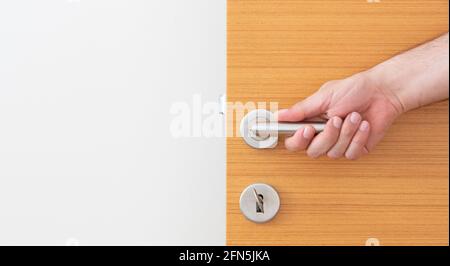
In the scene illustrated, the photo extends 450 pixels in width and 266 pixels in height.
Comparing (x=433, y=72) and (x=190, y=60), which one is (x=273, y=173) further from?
(x=190, y=60)

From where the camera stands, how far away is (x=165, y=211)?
0.87 metres

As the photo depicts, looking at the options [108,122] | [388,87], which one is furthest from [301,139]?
[108,122]

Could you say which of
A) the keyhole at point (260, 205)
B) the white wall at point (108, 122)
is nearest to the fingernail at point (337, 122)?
the keyhole at point (260, 205)

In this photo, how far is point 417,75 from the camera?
1.85 ft

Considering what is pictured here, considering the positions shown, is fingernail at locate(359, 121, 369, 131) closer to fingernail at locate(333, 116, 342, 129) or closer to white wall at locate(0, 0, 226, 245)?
fingernail at locate(333, 116, 342, 129)

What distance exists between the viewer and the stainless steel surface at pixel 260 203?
0.57 metres

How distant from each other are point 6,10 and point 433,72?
25.5 inches

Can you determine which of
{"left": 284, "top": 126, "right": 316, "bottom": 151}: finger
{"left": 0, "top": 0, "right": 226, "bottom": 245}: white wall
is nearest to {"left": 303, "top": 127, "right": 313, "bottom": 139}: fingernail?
{"left": 284, "top": 126, "right": 316, "bottom": 151}: finger

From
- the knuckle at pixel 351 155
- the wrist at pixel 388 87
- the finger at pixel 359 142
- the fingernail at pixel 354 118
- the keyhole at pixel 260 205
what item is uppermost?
the wrist at pixel 388 87

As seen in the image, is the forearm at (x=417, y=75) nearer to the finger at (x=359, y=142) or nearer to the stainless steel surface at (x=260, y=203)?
the finger at (x=359, y=142)

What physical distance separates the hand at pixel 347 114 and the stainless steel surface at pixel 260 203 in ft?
0.17

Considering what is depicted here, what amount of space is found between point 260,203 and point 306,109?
0.11 metres

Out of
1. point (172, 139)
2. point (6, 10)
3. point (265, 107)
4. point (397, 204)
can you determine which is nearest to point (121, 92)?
point (172, 139)

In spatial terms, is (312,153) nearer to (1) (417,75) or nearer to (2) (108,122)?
(1) (417,75)
